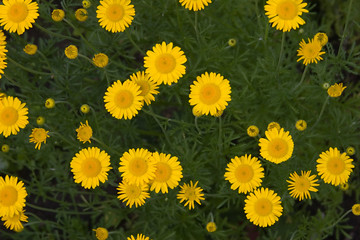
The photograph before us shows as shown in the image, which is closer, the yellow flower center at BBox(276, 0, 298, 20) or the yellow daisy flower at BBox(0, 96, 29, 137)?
the yellow flower center at BBox(276, 0, 298, 20)

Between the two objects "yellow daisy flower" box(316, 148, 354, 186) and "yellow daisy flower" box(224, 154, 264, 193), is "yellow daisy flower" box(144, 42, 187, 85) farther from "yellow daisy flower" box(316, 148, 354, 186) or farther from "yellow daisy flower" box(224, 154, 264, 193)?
"yellow daisy flower" box(316, 148, 354, 186)

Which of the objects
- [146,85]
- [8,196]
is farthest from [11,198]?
[146,85]

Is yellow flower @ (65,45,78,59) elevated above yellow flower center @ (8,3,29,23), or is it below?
below

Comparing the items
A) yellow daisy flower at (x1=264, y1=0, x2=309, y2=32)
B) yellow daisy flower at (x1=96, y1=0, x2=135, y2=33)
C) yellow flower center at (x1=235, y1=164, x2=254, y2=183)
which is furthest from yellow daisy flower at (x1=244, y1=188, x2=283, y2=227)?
yellow daisy flower at (x1=96, y1=0, x2=135, y2=33)

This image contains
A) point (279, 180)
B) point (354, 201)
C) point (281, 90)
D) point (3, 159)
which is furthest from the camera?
point (354, 201)

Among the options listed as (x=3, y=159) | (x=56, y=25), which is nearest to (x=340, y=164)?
(x=56, y=25)

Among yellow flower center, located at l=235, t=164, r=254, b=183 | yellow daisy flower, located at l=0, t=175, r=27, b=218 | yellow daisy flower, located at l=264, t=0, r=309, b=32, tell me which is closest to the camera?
yellow daisy flower, located at l=264, t=0, r=309, b=32

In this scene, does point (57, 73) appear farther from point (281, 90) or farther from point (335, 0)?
point (335, 0)
